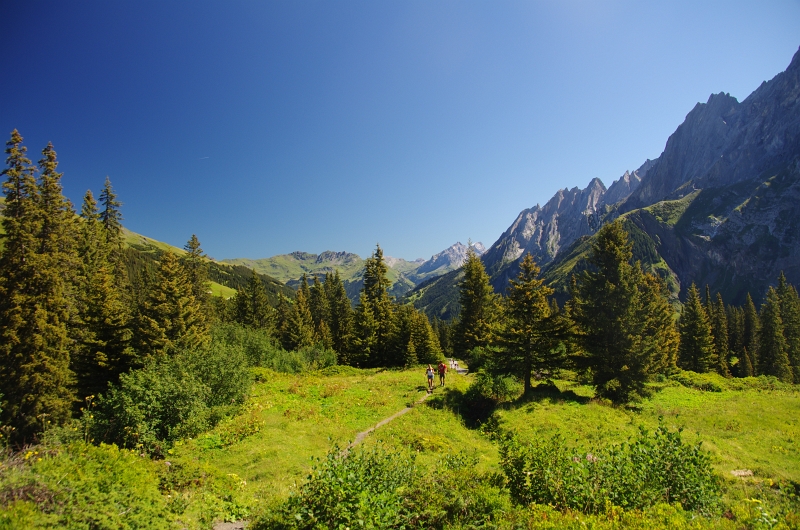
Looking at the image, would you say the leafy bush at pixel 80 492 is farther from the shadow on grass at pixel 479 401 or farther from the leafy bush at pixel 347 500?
the shadow on grass at pixel 479 401

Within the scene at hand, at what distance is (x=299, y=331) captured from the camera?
59844mm

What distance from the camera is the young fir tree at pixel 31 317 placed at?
22031mm

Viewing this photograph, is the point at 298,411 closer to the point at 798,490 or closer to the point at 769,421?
the point at 798,490

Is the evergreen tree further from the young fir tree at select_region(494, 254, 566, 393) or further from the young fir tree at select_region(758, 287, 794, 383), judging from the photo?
the young fir tree at select_region(494, 254, 566, 393)

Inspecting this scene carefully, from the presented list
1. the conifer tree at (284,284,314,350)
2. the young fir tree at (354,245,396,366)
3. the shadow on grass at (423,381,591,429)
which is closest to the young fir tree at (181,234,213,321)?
the conifer tree at (284,284,314,350)

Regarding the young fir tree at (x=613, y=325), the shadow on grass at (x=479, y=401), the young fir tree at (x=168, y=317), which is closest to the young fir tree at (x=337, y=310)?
the young fir tree at (x=168, y=317)

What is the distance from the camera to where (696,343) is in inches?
2169

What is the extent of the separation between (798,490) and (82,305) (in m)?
47.2

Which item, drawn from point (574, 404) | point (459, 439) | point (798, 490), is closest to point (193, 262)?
point (459, 439)

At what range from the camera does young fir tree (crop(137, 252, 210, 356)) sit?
30562 millimetres

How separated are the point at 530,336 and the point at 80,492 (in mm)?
24315

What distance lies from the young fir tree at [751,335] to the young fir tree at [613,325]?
60.7 m

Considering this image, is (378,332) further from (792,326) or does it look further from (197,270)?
(792,326)

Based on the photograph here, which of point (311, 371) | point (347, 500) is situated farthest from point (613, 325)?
point (311, 371)
